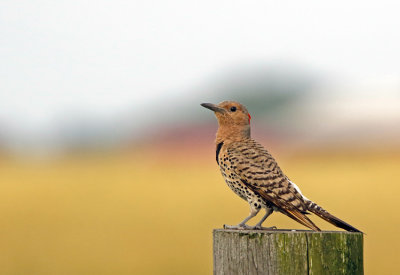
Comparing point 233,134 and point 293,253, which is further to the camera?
point 233,134

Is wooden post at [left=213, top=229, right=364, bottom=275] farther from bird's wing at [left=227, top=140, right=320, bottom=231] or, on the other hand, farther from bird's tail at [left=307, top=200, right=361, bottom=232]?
bird's wing at [left=227, top=140, right=320, bottom=231]

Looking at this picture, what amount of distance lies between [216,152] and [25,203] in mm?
12124

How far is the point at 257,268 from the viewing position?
385 cm

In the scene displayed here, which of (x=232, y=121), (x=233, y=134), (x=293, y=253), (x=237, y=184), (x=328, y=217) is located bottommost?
(x=293, y=253)

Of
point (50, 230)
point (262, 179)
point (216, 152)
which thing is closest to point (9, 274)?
point (50, 230)

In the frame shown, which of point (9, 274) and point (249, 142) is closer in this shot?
point (249, 142)

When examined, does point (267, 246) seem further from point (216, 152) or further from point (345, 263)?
point (216, 152)

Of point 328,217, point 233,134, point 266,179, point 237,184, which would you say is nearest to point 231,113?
point 233,134

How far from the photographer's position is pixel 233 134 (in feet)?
18.7

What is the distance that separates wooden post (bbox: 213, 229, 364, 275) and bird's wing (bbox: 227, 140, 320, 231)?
64cm

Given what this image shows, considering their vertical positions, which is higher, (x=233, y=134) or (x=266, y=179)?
(x=233, y=134)

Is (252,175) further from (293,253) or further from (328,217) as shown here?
(293,253)

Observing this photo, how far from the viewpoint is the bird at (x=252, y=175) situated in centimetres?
476

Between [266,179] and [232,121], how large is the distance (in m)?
0.87
